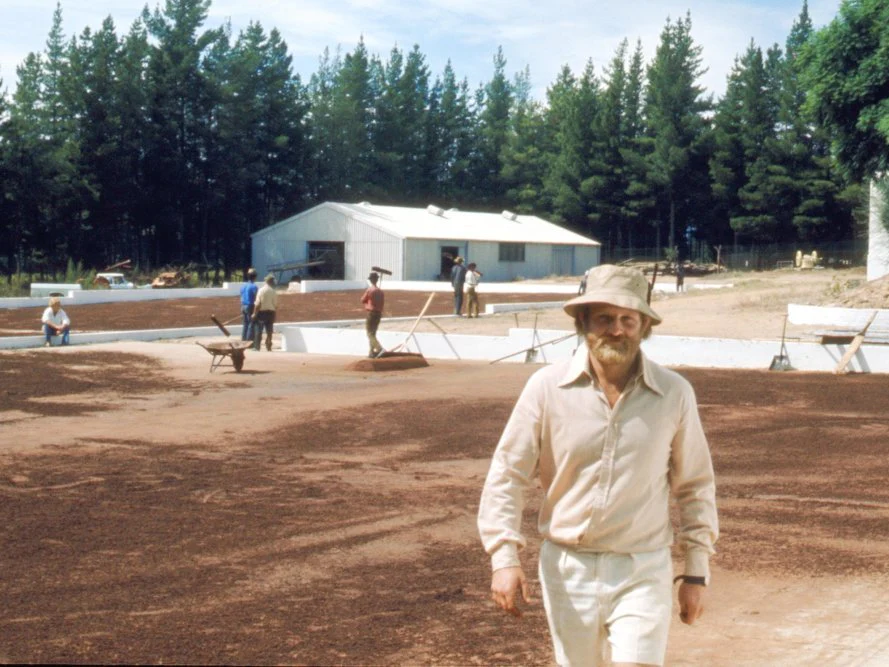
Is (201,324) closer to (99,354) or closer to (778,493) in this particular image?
(99,354)

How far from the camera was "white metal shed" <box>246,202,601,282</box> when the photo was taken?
59438 mm

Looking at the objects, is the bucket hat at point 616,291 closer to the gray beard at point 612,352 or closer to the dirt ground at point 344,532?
the gray beard at point 612,352

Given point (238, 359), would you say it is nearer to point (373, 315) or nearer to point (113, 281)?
point (373, 315)

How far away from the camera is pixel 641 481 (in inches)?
148

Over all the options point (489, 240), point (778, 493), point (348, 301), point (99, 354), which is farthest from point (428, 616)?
point (489, 240)

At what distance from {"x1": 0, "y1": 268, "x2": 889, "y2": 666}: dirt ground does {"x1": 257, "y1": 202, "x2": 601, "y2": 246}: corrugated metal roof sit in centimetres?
4324

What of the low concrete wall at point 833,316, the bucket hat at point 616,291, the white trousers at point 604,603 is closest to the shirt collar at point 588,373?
the bucket hat at point 616,291

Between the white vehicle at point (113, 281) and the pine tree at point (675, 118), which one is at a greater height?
the pine tree at point (675, 118)

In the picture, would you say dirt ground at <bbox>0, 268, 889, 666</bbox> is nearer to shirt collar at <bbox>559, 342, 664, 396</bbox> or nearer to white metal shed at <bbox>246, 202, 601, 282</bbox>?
shirt collar at <bbox>559, 342, 664, 396</bbox>

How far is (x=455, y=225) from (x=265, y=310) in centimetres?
4072

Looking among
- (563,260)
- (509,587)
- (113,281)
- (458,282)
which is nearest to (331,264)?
(563,260)

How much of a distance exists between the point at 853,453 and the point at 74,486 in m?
7.94

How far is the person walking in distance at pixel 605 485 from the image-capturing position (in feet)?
12.2

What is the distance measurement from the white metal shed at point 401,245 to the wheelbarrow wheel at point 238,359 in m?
37.2
